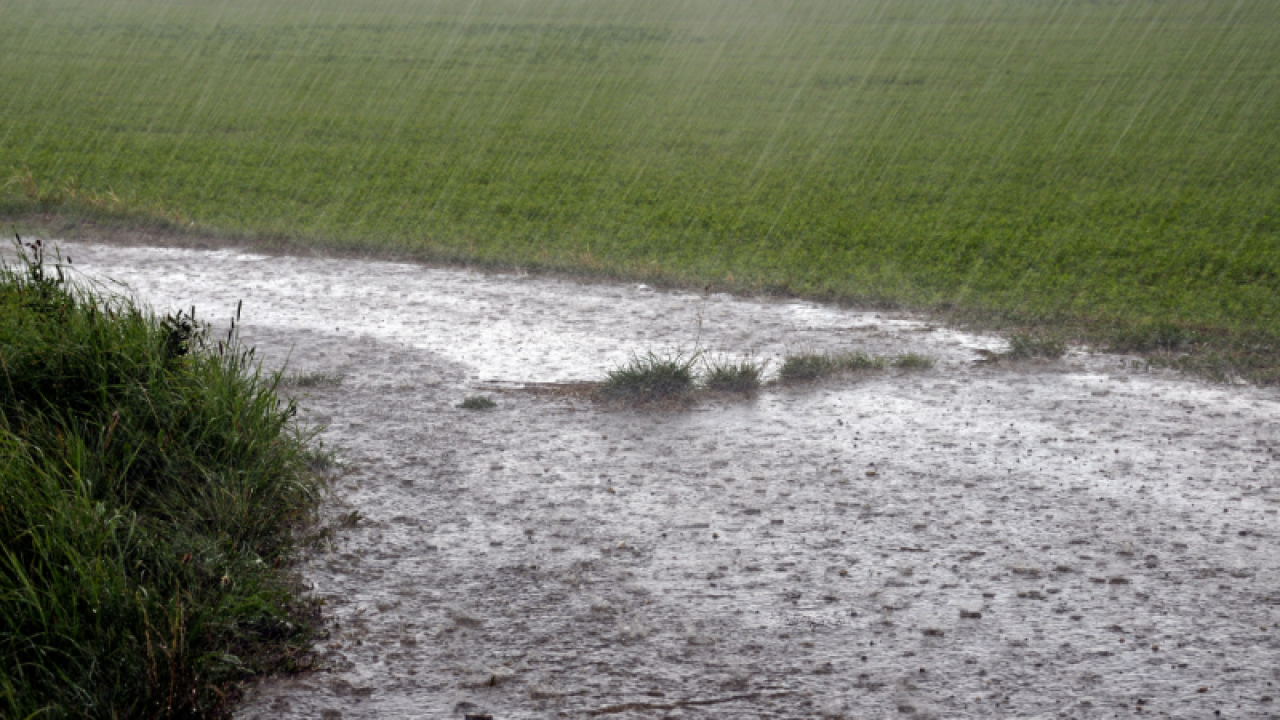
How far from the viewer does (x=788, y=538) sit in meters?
5.32

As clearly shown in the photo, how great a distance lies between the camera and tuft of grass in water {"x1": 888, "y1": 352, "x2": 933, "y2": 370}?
7.89m

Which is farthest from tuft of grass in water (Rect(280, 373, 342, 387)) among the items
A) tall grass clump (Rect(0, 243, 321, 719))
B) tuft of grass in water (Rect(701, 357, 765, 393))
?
tuft of grass in water (Rect(701, 357, 765, 393))

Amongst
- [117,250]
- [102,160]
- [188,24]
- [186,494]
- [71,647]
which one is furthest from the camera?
[188,24]

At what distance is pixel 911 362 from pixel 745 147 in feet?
47.2

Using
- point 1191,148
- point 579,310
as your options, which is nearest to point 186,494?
point 579,310

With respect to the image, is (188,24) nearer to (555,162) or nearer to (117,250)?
(555,162)

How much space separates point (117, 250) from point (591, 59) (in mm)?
25489

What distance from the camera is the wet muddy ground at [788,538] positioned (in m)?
4.11

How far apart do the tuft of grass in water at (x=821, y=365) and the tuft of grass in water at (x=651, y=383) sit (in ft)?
2.37

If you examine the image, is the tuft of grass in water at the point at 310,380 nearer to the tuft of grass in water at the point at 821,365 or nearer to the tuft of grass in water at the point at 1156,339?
the tuft of grass in water at the point at 821,365

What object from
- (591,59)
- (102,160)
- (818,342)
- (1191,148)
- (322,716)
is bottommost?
(322,716)

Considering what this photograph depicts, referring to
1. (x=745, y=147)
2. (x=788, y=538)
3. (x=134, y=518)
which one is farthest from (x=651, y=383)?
(x=745, y=147)

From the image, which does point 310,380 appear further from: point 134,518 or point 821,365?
point 821,365

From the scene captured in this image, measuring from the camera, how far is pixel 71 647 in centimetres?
367
